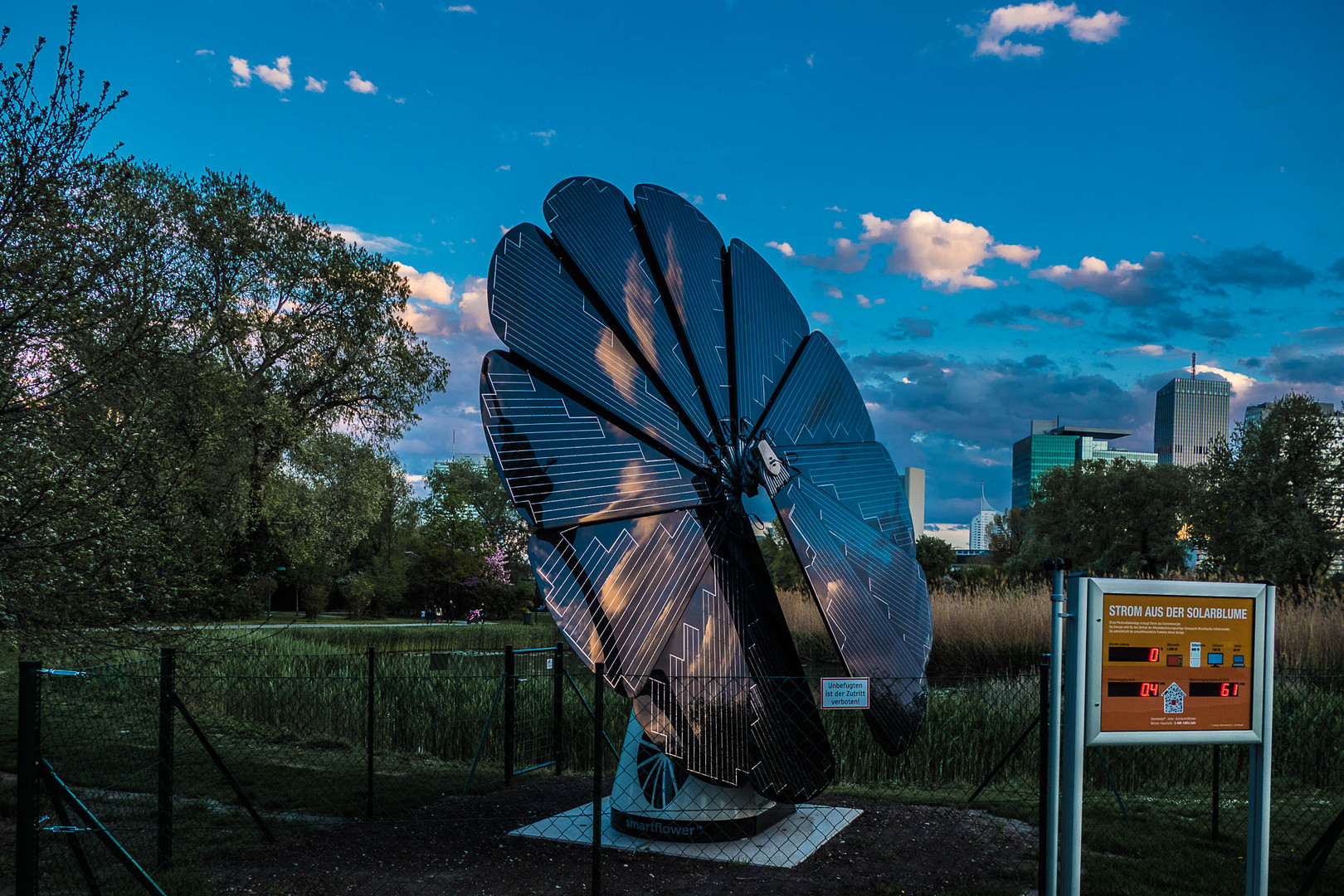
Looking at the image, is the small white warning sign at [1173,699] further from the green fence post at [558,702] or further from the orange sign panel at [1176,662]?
the green fence post at [558,702]

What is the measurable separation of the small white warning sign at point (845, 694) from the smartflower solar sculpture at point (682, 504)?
0.20m

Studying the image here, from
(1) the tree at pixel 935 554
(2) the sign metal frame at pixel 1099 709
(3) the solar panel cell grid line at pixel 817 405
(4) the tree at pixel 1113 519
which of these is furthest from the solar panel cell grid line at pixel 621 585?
(1) the tree at pixel 935 554

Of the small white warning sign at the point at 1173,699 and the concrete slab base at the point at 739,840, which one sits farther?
the concrete slab base at the point at 739,840

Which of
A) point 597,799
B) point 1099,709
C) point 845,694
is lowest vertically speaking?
point 597,799

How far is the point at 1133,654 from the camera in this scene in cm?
542

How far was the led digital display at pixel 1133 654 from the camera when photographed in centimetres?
536

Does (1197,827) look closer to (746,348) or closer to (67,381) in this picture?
(746,348)

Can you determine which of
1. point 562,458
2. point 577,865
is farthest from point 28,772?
point 577,865

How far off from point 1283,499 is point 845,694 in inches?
1379

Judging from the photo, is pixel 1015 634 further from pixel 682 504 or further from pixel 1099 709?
pixel 1099 709

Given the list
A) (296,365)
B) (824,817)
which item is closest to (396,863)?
(824,817)

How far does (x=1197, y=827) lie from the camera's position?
8961 mm

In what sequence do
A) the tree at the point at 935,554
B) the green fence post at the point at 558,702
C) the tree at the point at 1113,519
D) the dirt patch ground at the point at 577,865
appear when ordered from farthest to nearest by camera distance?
1. the tree at the point at 935,554
2. the tree at the point at 1113,519
3. the green fence post at the point at 558,702
4. the dirt patch ground at the point at 577,865

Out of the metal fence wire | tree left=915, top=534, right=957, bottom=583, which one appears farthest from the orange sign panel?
tree left=915, top=534, right=957, bottom=583
